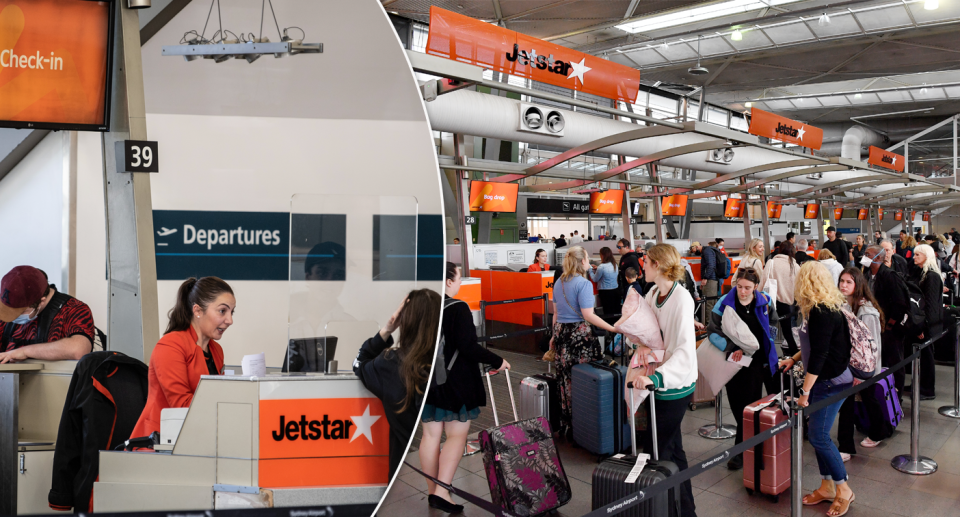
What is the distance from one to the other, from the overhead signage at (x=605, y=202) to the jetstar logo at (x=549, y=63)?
661cm

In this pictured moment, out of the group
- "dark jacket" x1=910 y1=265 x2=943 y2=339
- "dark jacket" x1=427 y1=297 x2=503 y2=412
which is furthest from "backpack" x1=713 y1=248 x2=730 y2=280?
"dark jacket" x1=427 y1=297 x2=503 y2=412

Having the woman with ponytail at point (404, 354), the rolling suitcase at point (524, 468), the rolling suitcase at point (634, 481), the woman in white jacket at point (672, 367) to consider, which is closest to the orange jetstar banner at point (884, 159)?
the woman in white jacket at point (672, 367)

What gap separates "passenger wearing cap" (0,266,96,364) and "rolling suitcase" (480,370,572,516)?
101 inches

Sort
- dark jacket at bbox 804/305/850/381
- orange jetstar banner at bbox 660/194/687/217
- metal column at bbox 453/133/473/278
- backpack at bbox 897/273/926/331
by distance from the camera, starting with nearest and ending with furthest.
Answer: dark jacket at bbox 804/305/850/381 → backpack at bbox 897/273/926/331 → metal column at bbox 453/133/473/278 → orange jetstar banner at bbox 660/194/687/217

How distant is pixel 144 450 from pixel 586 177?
10553mm

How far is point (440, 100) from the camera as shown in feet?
22.5

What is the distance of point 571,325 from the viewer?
4.95 metres

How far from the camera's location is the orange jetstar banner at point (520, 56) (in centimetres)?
521

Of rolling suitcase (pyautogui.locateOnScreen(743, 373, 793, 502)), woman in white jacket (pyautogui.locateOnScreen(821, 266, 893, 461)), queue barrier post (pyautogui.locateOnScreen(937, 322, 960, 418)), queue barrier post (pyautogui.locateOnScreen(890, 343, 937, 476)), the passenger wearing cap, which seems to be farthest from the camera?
queue barrier post (pyautogui.locateOnScreen(937, 322, 960, 418))

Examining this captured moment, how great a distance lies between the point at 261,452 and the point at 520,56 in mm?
5375

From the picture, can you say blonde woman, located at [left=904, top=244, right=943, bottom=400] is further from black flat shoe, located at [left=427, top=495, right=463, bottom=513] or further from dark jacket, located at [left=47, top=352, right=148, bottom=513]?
dark jacket, located at [left=47, top=352, right=148, bottom=513]

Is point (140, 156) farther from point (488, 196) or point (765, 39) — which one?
point (765, 39)

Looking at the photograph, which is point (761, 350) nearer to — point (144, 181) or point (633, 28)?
point (144, 181)

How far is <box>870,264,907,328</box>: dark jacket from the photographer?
5.18 m
